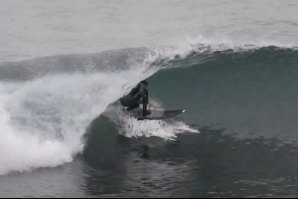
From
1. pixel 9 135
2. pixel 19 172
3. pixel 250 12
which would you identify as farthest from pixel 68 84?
pixel 250 12

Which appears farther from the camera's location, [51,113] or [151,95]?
[151,95]

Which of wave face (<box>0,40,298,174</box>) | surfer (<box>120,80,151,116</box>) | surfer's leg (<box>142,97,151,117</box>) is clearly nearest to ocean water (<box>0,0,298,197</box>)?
wave face (<box>0,40,298,174</box>)

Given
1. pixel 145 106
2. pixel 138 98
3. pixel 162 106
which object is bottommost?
pixel 145 106

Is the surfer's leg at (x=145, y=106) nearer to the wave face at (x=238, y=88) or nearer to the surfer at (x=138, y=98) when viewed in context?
the surfer at (x=138, y=98)

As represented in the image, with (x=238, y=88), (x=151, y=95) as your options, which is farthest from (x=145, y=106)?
(x=238, y=88)

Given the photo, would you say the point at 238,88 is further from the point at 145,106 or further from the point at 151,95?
the point at 145,106

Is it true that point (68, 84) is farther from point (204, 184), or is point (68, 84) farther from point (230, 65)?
point (204, 184)

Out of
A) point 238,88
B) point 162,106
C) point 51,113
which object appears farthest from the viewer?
point 238,88

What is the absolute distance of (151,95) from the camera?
22719 mm

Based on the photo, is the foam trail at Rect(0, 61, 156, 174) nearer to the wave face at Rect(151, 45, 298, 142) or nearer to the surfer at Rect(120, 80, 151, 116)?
the surfer at Rect(120, 80, 151, 116)

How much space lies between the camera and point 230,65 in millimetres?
24391

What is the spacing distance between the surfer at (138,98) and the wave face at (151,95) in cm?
62

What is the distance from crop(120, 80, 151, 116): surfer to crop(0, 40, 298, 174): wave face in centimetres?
62

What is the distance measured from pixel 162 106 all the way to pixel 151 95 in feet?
2.98
